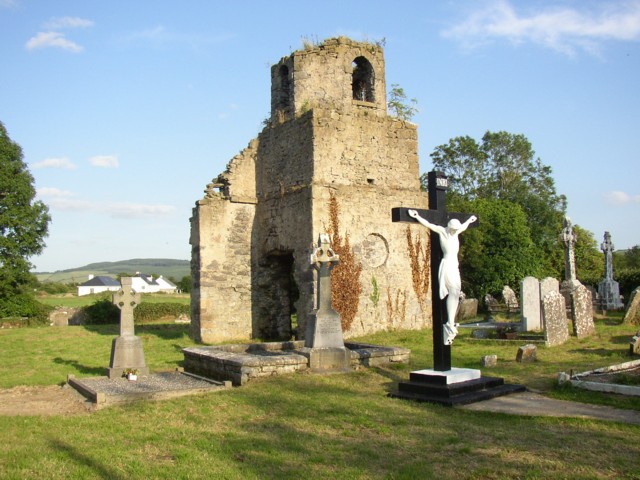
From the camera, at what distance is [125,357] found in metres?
11.6

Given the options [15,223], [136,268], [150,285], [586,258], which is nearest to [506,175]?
[586,258]

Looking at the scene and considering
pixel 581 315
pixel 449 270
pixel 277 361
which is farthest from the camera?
pixel 581 315

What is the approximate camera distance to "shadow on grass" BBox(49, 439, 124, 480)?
5.27 metres

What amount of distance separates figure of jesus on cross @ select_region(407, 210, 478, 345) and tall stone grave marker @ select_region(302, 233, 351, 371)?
313 centimetres

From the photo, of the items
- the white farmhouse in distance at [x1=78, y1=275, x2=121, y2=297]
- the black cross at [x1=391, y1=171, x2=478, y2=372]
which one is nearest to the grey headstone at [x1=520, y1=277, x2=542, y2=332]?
the black cross at [x1=391, y1=171, x2=478, y2=372]

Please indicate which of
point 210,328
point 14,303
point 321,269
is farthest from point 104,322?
point 321,269

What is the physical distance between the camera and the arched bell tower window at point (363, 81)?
19.3m

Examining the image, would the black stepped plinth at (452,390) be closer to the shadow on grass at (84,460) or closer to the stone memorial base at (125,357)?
the shadow on grass at (84,460)

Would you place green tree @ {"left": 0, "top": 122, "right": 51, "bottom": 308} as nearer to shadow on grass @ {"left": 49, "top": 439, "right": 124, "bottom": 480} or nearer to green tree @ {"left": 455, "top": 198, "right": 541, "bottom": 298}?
green tree @ {"left": 455, "top": 198, "right": 541, "bottom": 298}

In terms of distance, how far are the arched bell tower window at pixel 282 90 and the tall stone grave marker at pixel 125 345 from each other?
9877mm

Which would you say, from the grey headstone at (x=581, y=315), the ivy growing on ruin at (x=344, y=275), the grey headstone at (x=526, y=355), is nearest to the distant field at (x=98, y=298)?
the ivy growing on ruin at (x=344, y=275)

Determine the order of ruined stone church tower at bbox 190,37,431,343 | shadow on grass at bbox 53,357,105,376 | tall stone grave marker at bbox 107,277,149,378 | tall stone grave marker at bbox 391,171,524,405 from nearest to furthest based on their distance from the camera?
tall stone grave marker at bbox 391,171,524,405
tall stone grave marker at bbox 107,277,149,378
shadow on grass at bbox 53,357,105,376
ruined stone church tower at bbox 190,37,431,343

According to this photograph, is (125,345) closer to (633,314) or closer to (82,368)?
(82,368)

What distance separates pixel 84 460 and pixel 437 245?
546 centimetres
